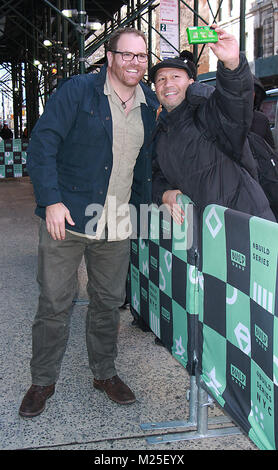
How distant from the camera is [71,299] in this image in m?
2.94

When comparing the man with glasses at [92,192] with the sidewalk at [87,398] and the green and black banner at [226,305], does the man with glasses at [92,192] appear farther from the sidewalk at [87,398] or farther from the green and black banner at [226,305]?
the green and black banner at [226,305]

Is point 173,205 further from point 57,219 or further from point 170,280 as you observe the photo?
point 57,219

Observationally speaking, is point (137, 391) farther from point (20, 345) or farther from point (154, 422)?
point (20, 345)

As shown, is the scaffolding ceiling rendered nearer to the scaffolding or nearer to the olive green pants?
the scaffolding

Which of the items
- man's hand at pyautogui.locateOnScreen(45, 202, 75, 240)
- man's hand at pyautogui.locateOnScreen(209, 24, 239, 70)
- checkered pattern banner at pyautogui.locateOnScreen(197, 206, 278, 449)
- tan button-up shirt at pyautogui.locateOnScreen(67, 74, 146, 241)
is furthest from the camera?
tan button-up shirt at pyautogui.locateOnScreen(67, 74, 146, 241)

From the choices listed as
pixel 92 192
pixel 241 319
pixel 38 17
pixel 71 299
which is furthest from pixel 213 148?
pixel 38 17

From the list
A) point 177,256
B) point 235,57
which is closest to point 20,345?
point 177,256

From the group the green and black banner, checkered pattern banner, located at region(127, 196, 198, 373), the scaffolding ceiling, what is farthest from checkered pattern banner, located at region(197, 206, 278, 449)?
the scaffolding ceiling

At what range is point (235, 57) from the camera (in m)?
2.29

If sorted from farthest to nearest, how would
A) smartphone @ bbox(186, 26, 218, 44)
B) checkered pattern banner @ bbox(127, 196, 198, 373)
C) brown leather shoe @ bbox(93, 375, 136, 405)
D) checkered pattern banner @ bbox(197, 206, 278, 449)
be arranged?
brown leather shoe @ bbox(93, 375, 136, 405) → checkered pattern banner @ bbox(127, 196, 198, 373) → smartphone @ bbox(186, 26, 218, 44) → checkered pattern banner @ bbox(197, 206, 278, 449)

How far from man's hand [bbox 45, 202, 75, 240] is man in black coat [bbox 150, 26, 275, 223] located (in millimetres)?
547

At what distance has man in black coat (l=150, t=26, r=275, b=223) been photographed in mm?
2404

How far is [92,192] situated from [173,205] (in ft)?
1.44

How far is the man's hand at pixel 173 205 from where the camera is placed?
2.65 meters
